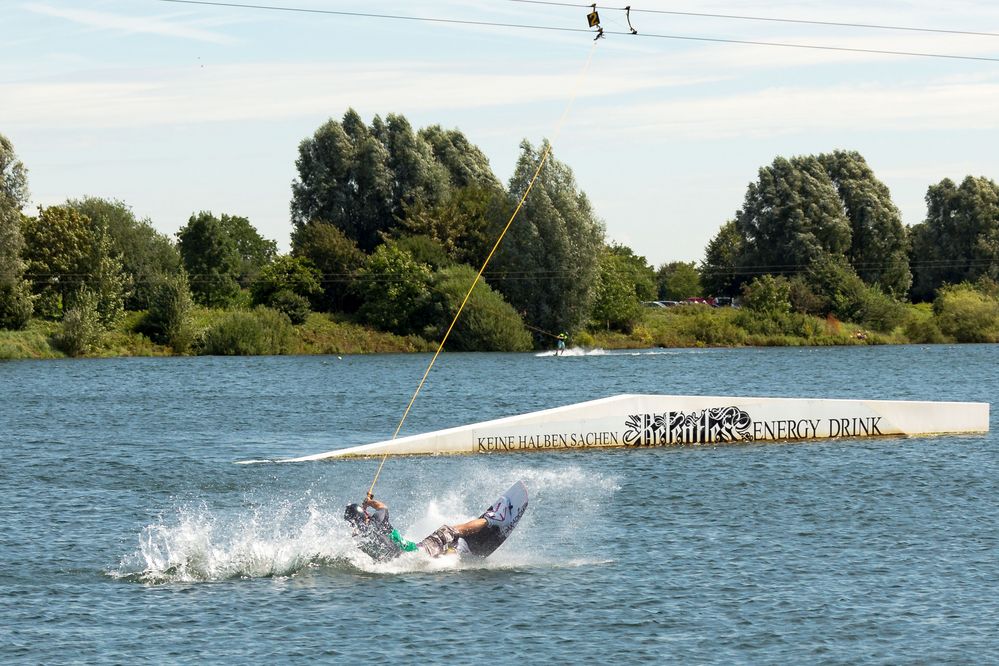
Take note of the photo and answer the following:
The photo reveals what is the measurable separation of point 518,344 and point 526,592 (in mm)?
87179

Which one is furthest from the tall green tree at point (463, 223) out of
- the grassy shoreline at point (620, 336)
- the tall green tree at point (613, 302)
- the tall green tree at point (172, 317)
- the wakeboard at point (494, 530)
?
the wakeboard at point (494, 530)

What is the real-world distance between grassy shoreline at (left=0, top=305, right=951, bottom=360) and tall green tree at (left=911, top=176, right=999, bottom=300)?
7.04 m

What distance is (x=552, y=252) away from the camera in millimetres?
110875

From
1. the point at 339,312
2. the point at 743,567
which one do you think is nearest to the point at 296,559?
the point at 743,567

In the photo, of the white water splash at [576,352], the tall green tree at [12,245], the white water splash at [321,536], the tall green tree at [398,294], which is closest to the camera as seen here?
the white water splash at [321,536]

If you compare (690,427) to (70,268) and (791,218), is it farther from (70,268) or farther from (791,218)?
(791,218)

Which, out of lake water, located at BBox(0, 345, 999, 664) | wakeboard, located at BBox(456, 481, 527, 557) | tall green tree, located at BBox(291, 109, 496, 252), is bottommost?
lake water, located at BBox(0, 345, 999, 664)

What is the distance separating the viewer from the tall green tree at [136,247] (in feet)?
371

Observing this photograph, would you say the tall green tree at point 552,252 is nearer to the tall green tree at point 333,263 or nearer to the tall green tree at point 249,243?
the tall green tree at point 333,263

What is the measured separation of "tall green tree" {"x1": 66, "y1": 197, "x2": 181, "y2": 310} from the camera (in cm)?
11293

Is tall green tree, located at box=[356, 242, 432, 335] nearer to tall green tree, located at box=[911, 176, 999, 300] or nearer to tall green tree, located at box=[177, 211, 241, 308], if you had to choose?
tall green tree, located at box=[177, 211, 241, 308]

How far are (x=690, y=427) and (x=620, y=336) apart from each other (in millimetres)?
80006

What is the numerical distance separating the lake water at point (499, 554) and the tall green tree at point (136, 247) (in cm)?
6383

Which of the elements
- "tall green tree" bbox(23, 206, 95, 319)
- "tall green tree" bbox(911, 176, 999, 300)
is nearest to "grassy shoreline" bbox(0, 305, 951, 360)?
"tall green tree" bbox(23, 206, 95, 319)
